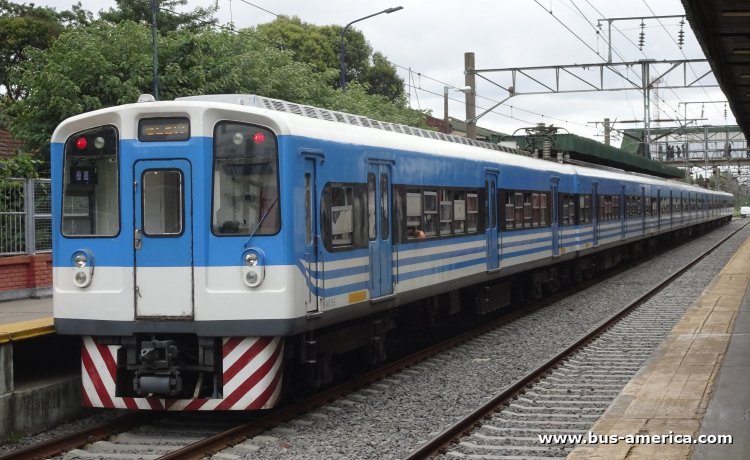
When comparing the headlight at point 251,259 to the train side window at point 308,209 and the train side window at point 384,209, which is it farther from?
the train side window at point 384,209

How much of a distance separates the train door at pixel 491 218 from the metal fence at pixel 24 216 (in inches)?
250

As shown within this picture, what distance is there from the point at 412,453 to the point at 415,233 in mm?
4790

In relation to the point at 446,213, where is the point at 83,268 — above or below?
below

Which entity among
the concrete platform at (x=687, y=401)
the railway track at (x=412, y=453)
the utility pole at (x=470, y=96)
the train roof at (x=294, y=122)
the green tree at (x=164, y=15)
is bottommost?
the railway track at (x=412, y=453)

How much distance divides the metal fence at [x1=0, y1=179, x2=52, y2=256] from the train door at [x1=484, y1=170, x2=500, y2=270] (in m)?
6.35

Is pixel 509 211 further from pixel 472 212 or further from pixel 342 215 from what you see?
pixel 342 215

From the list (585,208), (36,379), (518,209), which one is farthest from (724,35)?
(585,208)

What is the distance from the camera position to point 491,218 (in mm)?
15391

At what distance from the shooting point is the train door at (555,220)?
1973 centimetres

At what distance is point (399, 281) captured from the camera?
11445 millimetres

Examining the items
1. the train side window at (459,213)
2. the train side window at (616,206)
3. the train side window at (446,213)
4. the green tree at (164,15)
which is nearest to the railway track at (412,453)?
the train side window at (446,213)

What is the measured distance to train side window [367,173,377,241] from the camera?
34.7 ft

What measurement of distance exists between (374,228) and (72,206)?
123 inches

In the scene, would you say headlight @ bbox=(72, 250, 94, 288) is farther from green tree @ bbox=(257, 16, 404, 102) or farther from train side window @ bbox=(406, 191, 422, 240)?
green tree @ bbox=(257, 16, 404, 102)
